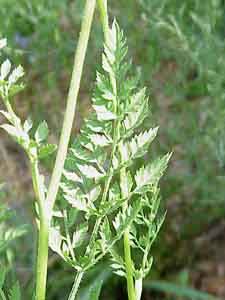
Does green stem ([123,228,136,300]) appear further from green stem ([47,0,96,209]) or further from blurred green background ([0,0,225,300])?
blurred green background ([0,0,225,300])

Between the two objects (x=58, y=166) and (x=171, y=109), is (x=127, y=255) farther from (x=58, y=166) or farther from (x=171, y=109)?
(x=171, y=109)

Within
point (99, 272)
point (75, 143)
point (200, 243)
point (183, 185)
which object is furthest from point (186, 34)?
point (75, 143)

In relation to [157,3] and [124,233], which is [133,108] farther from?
[157,3]

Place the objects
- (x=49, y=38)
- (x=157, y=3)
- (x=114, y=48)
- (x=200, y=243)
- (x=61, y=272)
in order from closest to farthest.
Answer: (x=114, y=48)
(x=157, y=3)
(x=49, y=38)
(x=61, y=272)
(x=200, y=243)

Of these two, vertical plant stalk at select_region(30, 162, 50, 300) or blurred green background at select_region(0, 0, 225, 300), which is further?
blurred green background at select_region(0, 0, 225, 300)

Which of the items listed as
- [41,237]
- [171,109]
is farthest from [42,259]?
[171,109]

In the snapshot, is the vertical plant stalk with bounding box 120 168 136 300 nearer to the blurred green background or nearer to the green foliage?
the green foliage

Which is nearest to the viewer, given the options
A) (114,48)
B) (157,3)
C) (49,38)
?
(114,48)

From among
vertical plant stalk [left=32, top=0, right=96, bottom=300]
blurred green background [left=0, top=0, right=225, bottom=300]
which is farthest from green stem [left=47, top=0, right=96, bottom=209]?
blurred green background [left=0, top=0, right=225, bottom=300]

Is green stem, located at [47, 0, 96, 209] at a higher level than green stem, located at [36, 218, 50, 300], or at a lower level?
higher
